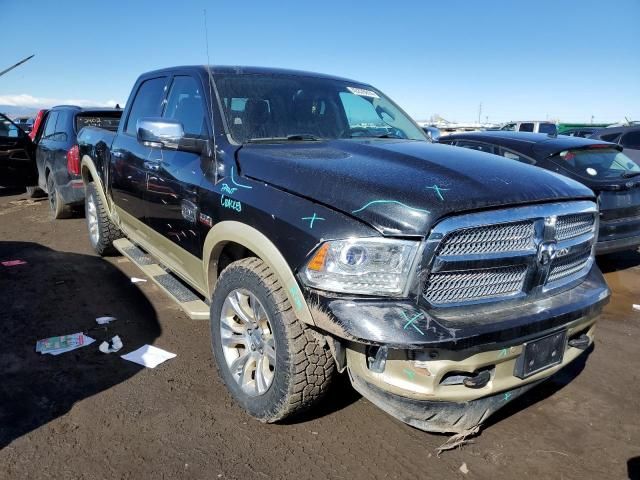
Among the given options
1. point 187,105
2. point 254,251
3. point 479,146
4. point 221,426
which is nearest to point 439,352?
point 254,251

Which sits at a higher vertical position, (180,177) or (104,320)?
(180,177)

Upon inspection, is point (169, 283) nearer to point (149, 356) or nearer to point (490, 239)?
point (149, 356)

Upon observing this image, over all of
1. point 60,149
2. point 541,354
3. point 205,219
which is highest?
point 60,149

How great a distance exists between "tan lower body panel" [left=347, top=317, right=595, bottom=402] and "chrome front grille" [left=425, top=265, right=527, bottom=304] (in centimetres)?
25

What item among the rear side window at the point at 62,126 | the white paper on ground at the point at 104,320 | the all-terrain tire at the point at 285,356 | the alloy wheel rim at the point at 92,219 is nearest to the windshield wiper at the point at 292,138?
the all-terrain tire at the point at 285,356

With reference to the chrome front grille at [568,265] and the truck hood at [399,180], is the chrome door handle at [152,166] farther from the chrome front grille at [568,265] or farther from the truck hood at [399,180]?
the chrome front grille at [568,265]

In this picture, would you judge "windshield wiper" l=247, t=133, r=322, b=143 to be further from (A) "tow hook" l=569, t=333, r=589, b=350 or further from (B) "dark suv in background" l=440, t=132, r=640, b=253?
(B) "dark suv in background" l=440, t=132, r=640, b=253

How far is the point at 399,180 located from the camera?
2.31 meters

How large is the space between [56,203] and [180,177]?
555 centimetres

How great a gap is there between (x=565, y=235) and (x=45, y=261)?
5492 millimetres

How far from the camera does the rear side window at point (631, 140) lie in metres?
8.84

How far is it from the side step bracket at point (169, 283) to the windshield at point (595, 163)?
421 centimetres

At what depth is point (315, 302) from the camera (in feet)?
7.04

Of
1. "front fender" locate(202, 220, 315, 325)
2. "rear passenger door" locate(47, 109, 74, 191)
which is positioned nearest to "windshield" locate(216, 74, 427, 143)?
"front fender" locate(202, 220, 315, 325)
